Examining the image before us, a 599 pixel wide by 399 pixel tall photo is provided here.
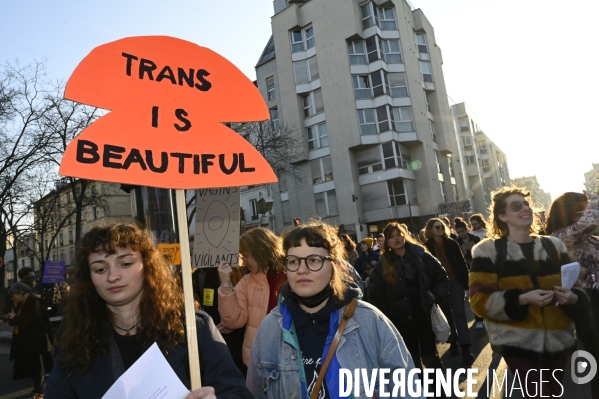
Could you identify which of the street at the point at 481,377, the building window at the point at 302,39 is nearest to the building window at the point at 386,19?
the building window at the point at 302,39

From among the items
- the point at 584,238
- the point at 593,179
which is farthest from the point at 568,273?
the point at 593,179

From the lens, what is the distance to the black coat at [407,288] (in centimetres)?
449

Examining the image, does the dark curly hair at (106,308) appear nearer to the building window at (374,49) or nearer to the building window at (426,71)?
the building window at (374,49)

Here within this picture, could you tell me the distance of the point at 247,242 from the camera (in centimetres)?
383

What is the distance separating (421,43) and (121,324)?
1552 inches

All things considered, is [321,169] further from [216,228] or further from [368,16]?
[216,228]

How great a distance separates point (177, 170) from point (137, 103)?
350mm

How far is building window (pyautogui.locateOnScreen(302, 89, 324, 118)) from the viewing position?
106 feet

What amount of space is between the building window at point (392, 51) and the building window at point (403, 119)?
3706 millimetres

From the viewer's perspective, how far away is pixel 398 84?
3266 cm

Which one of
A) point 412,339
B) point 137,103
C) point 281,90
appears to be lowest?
point 412,339

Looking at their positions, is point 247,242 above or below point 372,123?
below

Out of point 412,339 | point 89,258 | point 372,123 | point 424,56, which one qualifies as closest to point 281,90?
point 372,123

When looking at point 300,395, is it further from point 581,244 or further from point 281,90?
point 281,90
